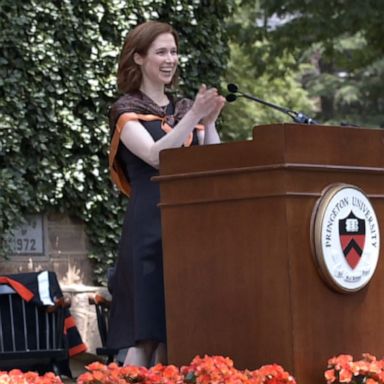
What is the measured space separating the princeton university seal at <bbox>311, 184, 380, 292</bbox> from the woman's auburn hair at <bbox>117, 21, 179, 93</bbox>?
3.89 feet

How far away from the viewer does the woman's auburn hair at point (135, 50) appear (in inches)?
182

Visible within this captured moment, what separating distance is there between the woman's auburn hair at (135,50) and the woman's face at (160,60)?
18 millimetres

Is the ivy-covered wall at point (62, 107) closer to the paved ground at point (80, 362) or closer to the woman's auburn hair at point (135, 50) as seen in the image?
the paved ground at point (80, 362)

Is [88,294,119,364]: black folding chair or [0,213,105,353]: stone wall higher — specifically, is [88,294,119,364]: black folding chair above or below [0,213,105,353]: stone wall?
below

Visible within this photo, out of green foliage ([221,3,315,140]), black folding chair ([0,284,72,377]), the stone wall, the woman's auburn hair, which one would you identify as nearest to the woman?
the woman's auburn hair

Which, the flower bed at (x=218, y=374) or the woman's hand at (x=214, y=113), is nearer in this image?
the flower bed at (x=218, y=374)

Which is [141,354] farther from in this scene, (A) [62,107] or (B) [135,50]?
(A) [62,107]

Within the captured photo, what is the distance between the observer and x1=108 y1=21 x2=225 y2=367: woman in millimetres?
4391

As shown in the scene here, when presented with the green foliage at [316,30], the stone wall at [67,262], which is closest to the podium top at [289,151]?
the stone wall at [67,262]

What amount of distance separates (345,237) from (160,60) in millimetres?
1196

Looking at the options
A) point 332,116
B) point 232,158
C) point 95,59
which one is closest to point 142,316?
point 232,158

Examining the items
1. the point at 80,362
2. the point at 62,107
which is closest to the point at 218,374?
the point at 80,362

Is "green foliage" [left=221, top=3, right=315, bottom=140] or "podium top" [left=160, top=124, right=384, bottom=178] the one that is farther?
"green foliage" [left=221, top=3, right=315, bottom=140]

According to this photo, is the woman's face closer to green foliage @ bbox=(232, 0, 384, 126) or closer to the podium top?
the podium top
